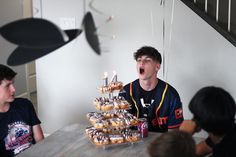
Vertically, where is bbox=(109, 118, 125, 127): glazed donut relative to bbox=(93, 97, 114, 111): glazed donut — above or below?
below

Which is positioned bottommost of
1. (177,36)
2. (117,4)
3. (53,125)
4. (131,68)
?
(53,125)

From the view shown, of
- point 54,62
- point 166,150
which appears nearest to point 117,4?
point 54,62

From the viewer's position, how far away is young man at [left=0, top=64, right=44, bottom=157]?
6.94 feet

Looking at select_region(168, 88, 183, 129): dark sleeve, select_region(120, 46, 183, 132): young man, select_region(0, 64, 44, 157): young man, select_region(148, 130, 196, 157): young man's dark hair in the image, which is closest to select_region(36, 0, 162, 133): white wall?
select_region(120, 46, 183, 132): young man

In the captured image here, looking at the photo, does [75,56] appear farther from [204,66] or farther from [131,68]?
[204,66]

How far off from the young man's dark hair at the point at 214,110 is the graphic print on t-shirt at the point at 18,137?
3.93 feet

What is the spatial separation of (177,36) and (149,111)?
116cm

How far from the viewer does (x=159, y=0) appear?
3.31 m

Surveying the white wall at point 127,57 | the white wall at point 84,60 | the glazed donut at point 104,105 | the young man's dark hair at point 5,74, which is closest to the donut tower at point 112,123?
the glazed donut at point 104,105

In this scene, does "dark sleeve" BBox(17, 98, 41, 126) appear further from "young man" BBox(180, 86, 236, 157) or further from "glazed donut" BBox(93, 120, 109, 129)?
"young man" BBox(180, 86, 236, 157)

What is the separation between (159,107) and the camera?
7.89 ft

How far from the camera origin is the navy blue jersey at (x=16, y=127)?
6.92ft

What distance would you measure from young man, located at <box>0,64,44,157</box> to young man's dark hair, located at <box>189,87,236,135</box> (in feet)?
3.95

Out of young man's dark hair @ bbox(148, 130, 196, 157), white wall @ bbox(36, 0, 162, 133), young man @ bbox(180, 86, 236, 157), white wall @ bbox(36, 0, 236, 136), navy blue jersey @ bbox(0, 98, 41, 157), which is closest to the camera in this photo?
young man's dark hair @ bbox(148, 130, 196, 157)
